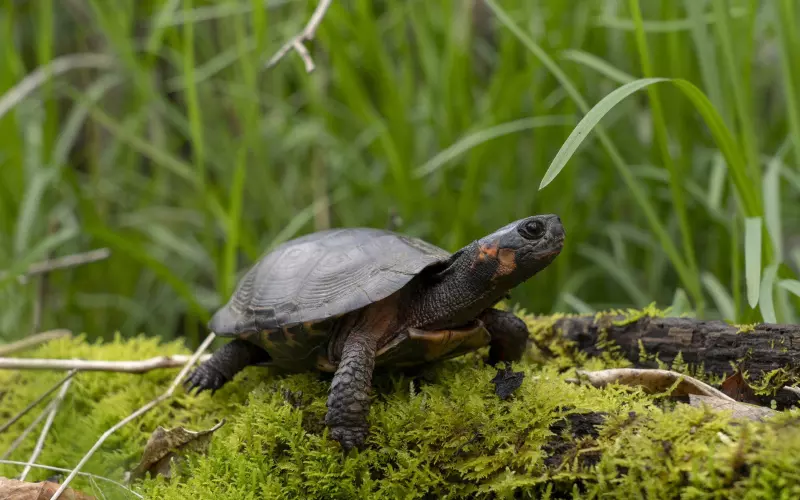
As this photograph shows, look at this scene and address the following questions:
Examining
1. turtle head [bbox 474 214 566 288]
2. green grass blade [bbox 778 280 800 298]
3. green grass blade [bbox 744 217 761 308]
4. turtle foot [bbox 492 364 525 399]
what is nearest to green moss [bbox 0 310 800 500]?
turtle foot [bbox 492 364 525 399]

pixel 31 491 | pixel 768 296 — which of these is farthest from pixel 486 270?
pixel 31 491

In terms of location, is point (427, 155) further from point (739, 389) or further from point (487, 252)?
point (739, 389)

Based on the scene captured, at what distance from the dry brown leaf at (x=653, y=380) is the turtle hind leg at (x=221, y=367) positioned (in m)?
0.96

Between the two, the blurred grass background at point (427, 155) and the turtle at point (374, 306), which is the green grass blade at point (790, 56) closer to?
the blurred grass background at point (427, 155)

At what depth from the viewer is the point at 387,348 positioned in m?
1.57

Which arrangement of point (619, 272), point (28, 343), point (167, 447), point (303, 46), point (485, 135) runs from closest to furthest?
point (167, 447)
point (303, 46)
point (28, 343)
point (485, 135)
point (619, 272)

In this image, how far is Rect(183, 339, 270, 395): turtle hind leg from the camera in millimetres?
1821

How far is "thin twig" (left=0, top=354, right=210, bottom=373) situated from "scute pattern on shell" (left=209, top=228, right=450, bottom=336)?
24cm

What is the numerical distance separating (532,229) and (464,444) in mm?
517

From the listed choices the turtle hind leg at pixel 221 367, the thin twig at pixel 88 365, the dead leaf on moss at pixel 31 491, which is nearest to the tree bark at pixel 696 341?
the turtle hind leg at pixel 221 367

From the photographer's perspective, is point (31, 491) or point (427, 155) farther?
point (427, 155)

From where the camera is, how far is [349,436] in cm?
139

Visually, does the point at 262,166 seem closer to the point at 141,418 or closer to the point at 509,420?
the point at 141,418

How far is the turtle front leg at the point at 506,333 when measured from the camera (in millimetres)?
1685
